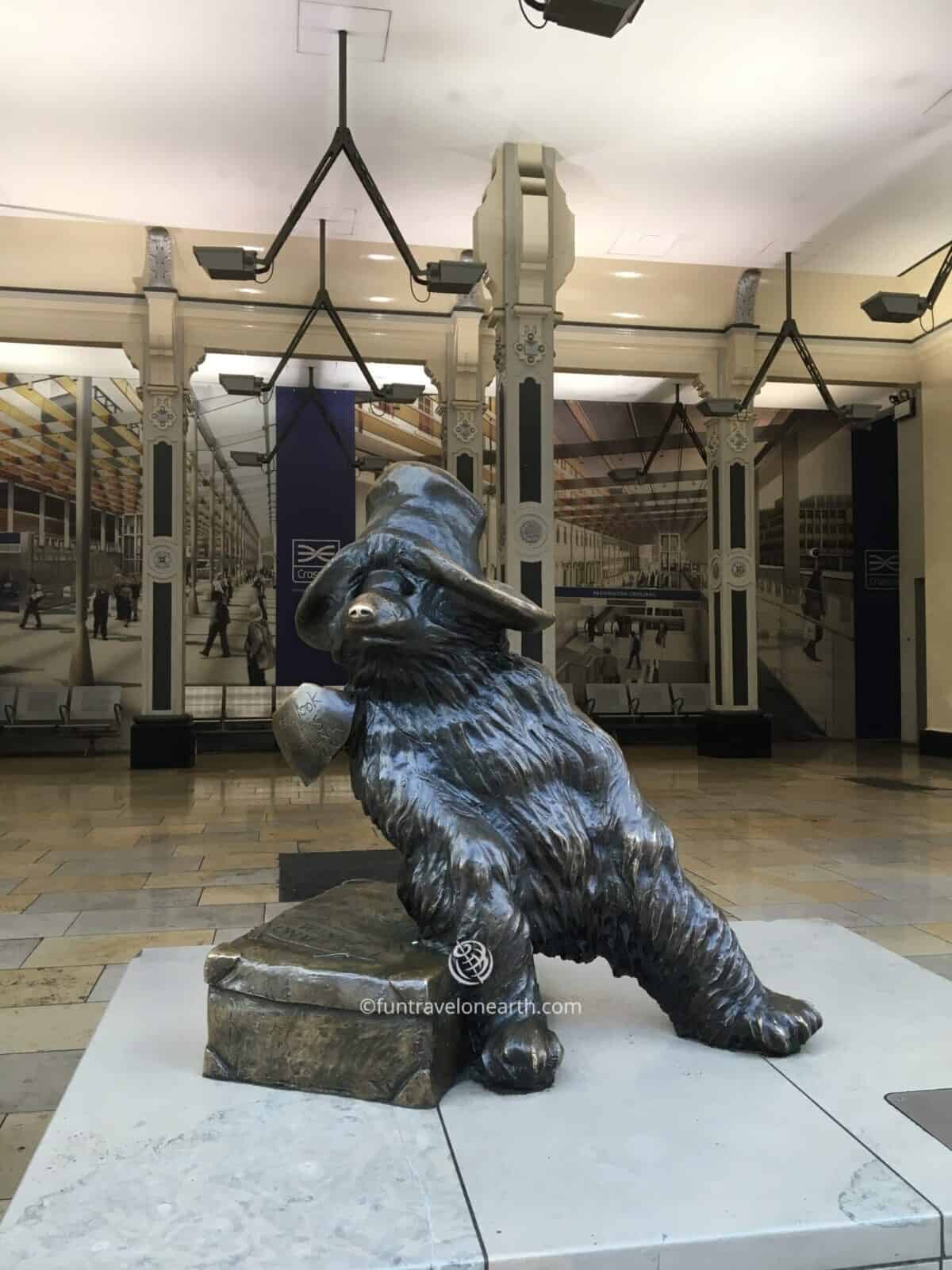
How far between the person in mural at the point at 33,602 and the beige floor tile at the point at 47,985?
28.6ft

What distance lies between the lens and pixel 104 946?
3439 mm

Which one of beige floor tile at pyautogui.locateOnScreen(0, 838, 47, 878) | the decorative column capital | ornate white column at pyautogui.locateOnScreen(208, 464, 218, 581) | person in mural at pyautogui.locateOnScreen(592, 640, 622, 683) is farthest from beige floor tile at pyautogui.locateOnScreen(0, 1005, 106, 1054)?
person in mural at pyautogui.locateOnScreen(592, 640, 622, 683)

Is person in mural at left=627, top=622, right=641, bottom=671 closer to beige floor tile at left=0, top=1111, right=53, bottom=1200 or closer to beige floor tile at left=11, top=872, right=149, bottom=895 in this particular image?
beige floor tile at left=11, top=872, right=149, bottom=895

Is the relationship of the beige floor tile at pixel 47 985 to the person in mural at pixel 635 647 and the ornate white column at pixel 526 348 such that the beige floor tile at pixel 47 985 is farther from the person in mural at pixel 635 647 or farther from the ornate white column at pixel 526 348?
the person in mural at pixel 635 647

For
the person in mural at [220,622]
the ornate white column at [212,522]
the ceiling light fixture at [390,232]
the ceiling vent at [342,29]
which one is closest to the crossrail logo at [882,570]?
the person in mural at [220,622]

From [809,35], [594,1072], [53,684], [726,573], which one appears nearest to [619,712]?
[726,573]

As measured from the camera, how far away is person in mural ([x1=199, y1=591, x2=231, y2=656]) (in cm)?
1123

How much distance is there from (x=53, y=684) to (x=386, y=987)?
35.3 feet

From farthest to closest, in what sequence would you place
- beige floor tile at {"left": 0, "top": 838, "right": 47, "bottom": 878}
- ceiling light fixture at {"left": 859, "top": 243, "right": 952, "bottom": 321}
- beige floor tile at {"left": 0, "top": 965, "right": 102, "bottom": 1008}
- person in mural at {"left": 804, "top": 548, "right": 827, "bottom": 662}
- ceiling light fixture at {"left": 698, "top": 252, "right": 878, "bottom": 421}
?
person in mural at {"left": 804, "top": 548, "right": 827, "bottom": 662} → ceiling light fixture at {"left": 698, "top": 252, "right": 878, "bottom": 421} → ceiling light fixture at {"left": 859, "top": 243, "right": 952, "bottom": 321} → beige floor tile at {"left": 0, "top": 838, "right": 47, "bottom": 878} → beige floor tile at {"left": 0, "top": 965, "right": 102, "bottom": 1008}

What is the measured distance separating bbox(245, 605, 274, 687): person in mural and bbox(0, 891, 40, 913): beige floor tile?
6.87 meters

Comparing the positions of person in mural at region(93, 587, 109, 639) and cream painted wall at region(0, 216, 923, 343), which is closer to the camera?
cream painted wall at region(0, 216, 923, 343)

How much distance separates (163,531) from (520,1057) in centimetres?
844

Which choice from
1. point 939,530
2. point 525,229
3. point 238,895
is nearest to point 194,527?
point 525,229

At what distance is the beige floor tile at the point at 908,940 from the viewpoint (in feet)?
11.0
